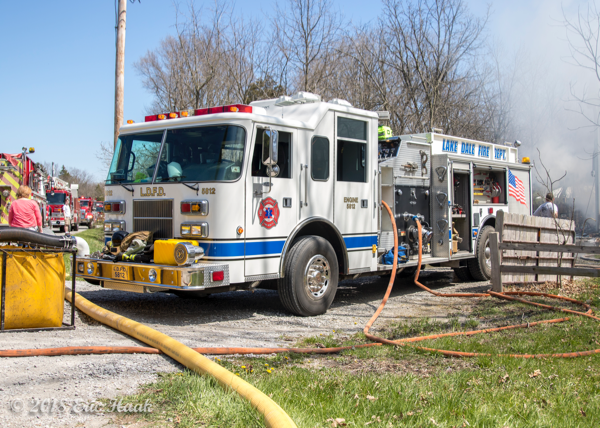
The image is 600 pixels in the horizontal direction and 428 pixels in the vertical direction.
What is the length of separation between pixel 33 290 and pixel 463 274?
28.0 ft

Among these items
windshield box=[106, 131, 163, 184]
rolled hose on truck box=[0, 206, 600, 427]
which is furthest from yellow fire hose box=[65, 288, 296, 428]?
windshield box=[106, 131, 163, 184]

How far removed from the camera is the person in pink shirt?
9.57 meters

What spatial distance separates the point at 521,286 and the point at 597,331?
375cm

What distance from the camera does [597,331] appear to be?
596cm

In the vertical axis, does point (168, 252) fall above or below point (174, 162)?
below

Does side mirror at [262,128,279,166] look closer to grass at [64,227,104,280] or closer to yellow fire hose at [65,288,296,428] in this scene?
yellow fire hose at [65,288,296,428]

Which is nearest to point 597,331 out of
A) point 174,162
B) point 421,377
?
point 421,377

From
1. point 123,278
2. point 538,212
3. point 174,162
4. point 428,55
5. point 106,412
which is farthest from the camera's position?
point 428,55

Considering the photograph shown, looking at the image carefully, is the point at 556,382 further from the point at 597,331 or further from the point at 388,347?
the point at 597,331

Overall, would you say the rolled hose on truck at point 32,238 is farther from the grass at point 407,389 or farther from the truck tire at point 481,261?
the truck tire at point 481,261

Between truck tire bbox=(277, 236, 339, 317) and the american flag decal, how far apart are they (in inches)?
245

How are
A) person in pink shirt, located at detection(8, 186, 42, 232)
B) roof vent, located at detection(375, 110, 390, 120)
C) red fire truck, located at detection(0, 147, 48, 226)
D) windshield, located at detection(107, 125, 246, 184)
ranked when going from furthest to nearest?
red fire truck, located at detection(0, 147, 48, 226) < person in pink shirt, located at detection(8, 186, 42, 232) < roof vent, located at detection(375, 110, 390, 120) < windshield, located at detection(107, 125, 246, 184)

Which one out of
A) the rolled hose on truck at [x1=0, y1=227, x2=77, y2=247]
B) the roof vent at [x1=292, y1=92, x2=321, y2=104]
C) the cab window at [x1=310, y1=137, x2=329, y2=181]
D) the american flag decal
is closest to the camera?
the rolled hose on truck at [x1=0, y1=227, x2=77, y2=247]

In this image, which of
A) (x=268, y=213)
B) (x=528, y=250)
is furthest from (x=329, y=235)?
(x=528, y=250)
